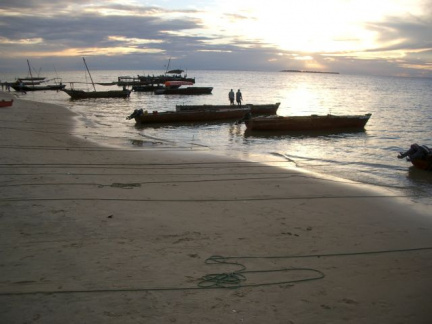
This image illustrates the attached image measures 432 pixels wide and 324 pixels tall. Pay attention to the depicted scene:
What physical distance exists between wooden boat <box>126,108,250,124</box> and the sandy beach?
567 inches

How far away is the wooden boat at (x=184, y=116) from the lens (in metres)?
24.4

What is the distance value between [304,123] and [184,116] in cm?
870

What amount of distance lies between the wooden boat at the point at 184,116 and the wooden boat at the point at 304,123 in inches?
202

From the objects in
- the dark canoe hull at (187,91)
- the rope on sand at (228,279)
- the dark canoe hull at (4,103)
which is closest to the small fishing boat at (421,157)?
the rope on sand at (228,279)

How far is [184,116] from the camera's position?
25.8 metres

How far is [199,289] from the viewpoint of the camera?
439 centimetres

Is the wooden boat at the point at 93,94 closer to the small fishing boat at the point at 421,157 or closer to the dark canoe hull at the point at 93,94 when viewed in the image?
the dark canoe hull at the point at 93,94

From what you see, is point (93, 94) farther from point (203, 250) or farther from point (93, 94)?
point (203, 250)

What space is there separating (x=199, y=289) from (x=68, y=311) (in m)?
1.52

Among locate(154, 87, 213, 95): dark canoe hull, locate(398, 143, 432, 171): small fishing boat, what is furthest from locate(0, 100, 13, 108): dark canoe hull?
locate(154, 87, 213, 95): dark canoe hull

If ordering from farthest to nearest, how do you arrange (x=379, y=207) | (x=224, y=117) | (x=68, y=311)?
(x=224, y=117) → (x=379, y=207) → (x=68, y=311)

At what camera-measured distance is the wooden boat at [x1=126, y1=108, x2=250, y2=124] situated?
2436 centimetres

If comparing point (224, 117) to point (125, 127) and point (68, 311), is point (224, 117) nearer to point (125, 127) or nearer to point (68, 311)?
point (125, 127)

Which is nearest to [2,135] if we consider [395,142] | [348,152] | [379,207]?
[379,207]
